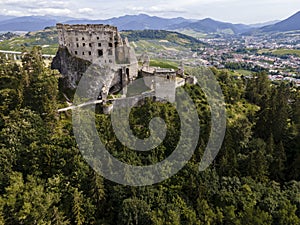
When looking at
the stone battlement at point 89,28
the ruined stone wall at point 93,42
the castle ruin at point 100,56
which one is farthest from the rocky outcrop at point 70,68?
the stone battlement at point 89,28

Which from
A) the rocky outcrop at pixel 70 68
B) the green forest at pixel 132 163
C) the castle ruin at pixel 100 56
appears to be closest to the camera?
the green forest at pixel 132 163

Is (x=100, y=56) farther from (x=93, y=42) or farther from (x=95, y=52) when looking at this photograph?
(x=93, y=42)

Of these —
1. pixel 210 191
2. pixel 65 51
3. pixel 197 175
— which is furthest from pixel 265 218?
pixel 65 51

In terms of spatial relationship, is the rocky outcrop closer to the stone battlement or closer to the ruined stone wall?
the ruined stone wall

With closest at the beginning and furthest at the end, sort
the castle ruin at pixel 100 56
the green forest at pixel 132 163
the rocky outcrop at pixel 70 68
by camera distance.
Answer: the green forest at pixel 132 163 < the castle ruin at pixel 100 56 < the rocky outcrop at pixel 70 68

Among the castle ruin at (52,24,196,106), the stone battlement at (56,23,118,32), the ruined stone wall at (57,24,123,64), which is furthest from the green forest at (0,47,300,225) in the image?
the stone battlement at (56,23,118,32)

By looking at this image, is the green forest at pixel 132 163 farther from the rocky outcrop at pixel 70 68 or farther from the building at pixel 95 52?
the building at pixel 95 52

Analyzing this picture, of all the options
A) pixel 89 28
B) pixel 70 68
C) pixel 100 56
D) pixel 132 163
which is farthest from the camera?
pixel 70 68

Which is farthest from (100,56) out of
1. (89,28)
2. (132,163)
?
(132,163)

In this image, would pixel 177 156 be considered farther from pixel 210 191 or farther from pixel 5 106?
pixel 5 106
